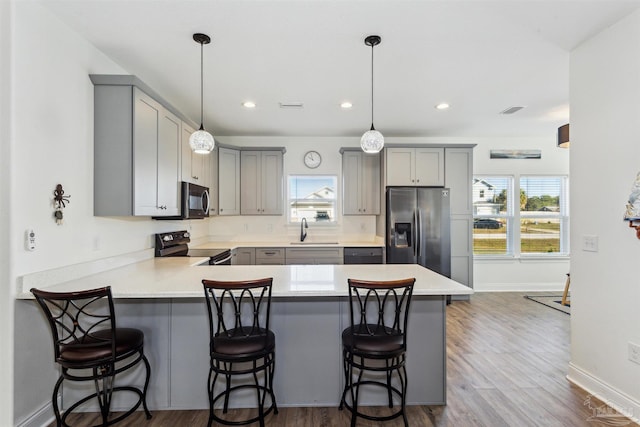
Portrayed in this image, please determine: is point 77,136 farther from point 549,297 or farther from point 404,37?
point 549,297

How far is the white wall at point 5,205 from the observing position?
178 centimetres

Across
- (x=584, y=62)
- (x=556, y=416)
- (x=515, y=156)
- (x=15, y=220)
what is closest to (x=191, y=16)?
(x=15, y=220)

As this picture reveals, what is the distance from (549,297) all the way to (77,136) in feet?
20.7

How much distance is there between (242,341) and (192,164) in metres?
2.42

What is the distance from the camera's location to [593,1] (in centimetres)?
193

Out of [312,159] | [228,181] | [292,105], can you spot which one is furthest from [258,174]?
[292,105]

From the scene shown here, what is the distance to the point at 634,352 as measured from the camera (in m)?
2.05

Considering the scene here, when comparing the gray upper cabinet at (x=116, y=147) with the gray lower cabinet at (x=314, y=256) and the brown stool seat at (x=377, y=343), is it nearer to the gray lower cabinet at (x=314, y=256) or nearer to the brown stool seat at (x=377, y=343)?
the brown stool seat at (x=377, y=343)

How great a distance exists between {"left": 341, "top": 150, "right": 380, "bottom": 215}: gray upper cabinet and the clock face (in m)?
0.47

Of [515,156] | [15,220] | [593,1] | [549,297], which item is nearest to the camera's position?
[15,220]

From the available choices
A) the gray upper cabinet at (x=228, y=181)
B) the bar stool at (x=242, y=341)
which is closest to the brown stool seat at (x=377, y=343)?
the bar stool at (x=242, y=341)

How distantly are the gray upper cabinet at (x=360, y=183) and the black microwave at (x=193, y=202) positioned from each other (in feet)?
6.90

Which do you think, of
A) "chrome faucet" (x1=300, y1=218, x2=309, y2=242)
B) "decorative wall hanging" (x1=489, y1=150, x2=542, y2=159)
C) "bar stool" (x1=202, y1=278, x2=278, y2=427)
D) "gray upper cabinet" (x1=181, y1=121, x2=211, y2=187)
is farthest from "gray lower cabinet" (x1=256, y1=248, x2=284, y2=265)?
"decorative wall hanging" (x1=489, y1=150, x2=542, y2=159)

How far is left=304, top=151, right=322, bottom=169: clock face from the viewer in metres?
5.15
